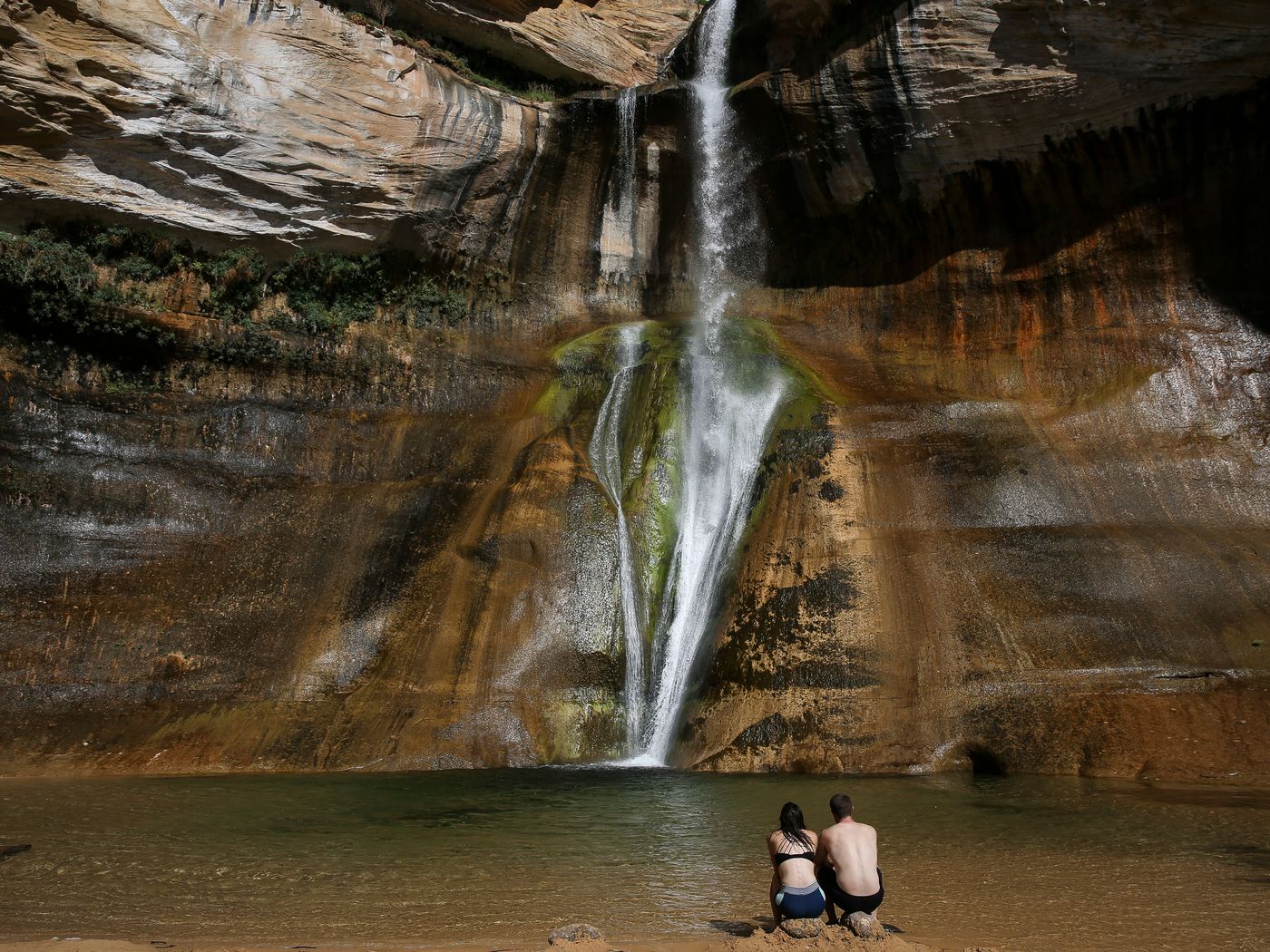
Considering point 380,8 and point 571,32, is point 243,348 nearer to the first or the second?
point 380,8

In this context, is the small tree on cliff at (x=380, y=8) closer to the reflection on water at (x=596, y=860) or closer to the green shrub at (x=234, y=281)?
the green shrub at (x=234, y=281)

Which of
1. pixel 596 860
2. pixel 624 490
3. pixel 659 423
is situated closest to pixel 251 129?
pixel 659 423

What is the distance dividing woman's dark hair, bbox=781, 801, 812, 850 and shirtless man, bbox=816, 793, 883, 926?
12cm

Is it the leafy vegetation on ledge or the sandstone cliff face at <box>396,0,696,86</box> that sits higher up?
the sandstone cliff face at <box>396,0,696,86</box>

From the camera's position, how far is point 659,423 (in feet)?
54.0

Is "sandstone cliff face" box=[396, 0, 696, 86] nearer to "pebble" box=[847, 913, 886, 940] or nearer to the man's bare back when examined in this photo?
the man's bare back

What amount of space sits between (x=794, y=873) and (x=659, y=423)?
1190 centimetres

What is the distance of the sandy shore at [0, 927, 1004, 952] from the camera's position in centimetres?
457

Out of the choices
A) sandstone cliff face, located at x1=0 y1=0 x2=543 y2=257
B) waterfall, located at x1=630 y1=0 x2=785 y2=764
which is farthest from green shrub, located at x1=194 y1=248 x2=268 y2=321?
waterfall, located at x1=630 y1=0 x2=785 y2=764

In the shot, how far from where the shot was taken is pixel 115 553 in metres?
13.9

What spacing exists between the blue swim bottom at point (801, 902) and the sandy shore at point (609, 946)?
0.15 meters

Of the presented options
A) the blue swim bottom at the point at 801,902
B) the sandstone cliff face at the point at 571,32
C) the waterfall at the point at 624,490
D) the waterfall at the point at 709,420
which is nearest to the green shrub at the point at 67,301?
the waterfall at the point at 624,490

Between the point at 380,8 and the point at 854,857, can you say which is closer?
the point at 854,857

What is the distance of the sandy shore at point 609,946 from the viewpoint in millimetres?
4566
